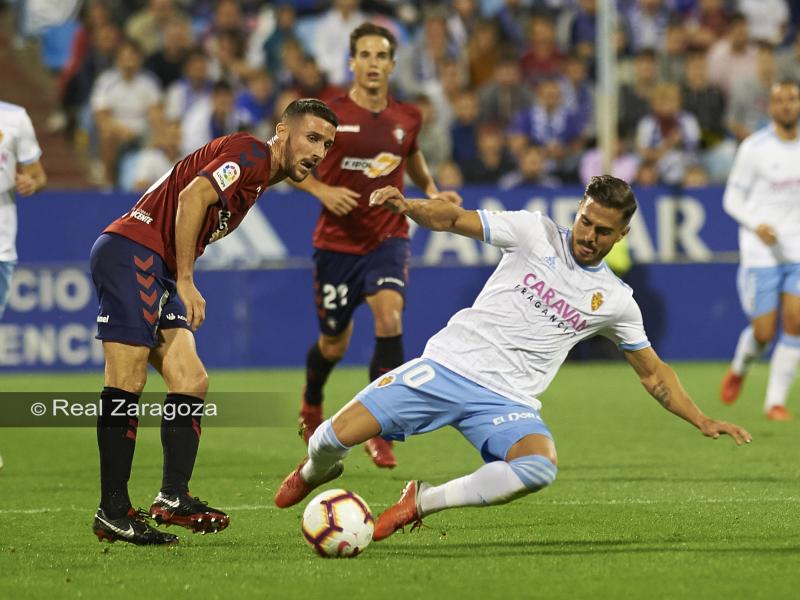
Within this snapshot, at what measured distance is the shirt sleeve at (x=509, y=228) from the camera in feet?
21.4

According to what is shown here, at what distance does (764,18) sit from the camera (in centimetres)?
2041

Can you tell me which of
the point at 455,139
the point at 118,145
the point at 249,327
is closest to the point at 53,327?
the point at 249,327

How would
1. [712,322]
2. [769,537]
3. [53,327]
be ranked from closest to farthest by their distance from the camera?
[769,537] → [53,327] → [712,322]

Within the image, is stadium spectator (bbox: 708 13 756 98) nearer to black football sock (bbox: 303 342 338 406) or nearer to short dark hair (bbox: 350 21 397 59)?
short dark hair (bbox: 350 21 397 59)

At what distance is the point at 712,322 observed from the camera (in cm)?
1644

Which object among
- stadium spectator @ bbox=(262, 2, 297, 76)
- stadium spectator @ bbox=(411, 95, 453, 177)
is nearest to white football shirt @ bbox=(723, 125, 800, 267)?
stadium spectator @ bbox=(411, 95, 453, 177)

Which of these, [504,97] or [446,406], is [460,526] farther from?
[504,97]

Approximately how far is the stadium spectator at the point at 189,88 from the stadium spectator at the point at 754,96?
6.51 meters

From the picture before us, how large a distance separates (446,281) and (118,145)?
14.3 feet

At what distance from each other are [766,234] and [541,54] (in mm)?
8303

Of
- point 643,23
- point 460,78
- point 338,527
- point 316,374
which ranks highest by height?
point 643,23

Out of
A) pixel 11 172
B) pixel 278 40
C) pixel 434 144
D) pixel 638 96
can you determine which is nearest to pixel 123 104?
pixel 278 40

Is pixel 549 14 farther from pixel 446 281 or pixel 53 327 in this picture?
pixel 53 327

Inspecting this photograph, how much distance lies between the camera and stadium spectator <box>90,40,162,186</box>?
57.6 feet
